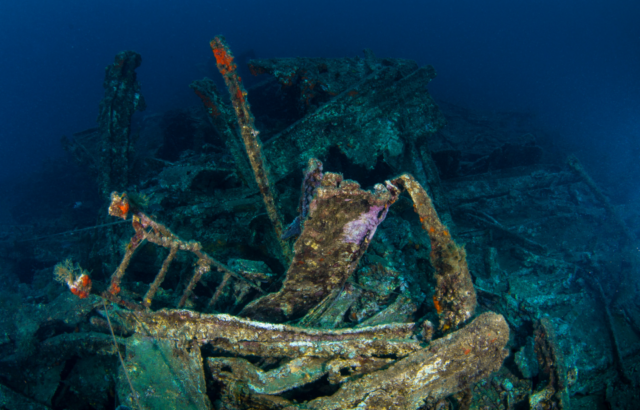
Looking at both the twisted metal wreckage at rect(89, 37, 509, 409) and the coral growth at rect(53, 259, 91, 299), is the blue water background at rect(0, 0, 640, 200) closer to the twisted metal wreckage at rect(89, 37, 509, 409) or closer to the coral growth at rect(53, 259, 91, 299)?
the twisted metal wreckage at rect(89, 37, 509, 409)

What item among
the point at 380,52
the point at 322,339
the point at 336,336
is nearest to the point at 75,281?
the point at 322,339

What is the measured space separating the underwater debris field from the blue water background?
773 centimetres

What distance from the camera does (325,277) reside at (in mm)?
3379

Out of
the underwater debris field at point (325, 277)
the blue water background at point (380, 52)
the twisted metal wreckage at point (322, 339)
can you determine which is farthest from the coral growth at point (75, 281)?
the blue water background at point (380, 52)

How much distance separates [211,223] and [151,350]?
99.9 inches

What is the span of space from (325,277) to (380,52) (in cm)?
4731

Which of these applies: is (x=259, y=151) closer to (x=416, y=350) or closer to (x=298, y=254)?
A: (x=298, y=254)

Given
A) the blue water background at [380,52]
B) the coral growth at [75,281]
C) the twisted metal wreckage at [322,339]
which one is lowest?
the twisted metal wreckage at [322,339]

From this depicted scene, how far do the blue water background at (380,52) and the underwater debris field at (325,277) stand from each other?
25.4 feet

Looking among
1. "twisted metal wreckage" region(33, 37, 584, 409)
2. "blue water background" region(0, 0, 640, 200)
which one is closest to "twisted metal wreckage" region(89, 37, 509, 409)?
"twisted metal wreckage" region(33, 37, 584, 409)

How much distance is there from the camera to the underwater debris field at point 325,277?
2.80m

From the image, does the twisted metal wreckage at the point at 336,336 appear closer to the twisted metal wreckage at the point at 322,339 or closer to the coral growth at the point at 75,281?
the twisted metal wreckage at the point at 322,339

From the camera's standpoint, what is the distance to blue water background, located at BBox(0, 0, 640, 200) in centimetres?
2322

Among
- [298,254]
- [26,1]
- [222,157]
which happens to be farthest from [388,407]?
[26,1]
